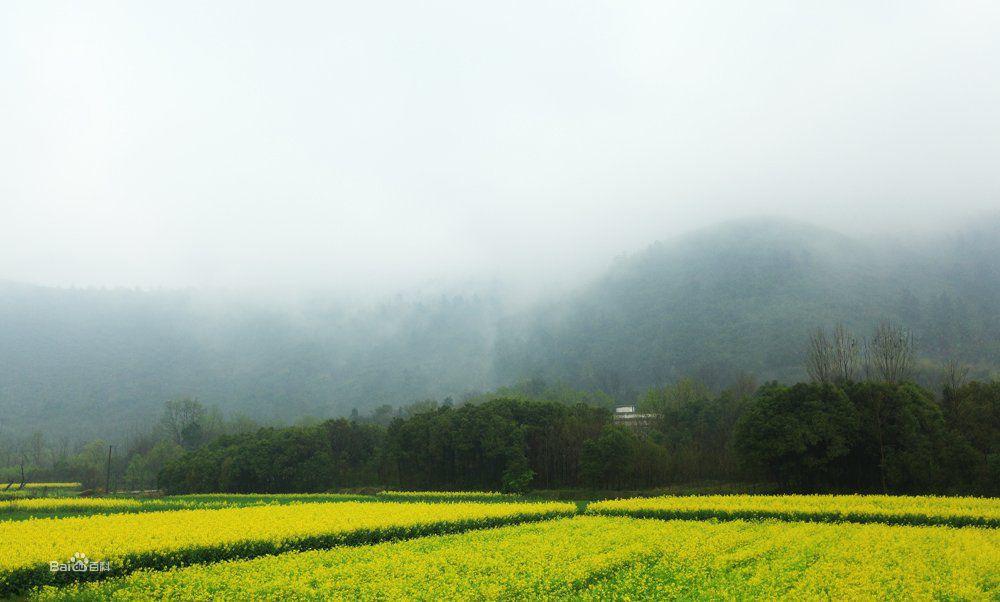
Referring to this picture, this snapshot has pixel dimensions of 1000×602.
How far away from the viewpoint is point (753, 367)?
149m

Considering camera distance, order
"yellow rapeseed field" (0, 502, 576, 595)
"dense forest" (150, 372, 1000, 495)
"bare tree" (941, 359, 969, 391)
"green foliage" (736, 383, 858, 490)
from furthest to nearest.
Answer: "bare tree" (941, 359, 969, 391) → "green foliage" (736, 383, 858, 490) → "dense forest" (150, 372, 1000, 495) → "yellow rapeseed field" (0, 502, 576, 595)

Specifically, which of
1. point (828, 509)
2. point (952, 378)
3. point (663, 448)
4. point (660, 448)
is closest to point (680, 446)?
point (663, 448)

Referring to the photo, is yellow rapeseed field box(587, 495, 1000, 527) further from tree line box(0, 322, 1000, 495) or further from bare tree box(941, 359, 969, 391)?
bare tree box(941, 359, 969, 391)

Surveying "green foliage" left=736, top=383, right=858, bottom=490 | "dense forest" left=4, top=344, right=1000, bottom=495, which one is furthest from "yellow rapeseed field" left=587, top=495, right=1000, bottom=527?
"dense forest" left=4, top=344, right=1000, bottom=495

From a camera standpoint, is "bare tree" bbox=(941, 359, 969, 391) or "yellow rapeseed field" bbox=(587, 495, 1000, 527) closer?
"yellow rapeseed field" bbox=(587, 495, 1000, 527)

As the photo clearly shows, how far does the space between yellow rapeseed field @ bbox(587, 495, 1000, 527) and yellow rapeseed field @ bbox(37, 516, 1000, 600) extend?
405cm

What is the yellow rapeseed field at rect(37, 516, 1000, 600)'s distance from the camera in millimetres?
15438

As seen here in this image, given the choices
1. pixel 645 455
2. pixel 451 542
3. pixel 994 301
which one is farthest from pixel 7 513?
pixel 994 301

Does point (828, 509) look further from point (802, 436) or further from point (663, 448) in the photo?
point (663, 448)

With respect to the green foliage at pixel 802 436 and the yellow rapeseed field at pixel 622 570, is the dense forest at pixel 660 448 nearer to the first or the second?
the green foliage at pixel 802 436

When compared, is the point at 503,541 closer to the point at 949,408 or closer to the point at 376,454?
the point at 949,408

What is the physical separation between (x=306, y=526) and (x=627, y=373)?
170m

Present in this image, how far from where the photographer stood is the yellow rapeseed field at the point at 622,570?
15.4 m

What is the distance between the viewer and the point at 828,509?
30.3m
